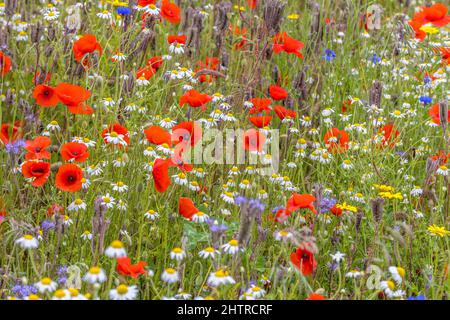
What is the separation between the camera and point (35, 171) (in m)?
3.01

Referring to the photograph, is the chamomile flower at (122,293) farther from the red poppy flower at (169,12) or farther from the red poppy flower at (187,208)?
the red poppy flower at (169,12)

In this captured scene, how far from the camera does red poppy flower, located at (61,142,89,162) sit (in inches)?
119

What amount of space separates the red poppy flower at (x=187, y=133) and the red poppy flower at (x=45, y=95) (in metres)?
0.59

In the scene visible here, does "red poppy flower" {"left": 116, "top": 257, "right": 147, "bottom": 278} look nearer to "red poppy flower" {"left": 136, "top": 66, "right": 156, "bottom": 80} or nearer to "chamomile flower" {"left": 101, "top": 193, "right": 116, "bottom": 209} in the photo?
"chamomile flower" {"left": 101, "top": 193, "right": 116, "bottom": 209}

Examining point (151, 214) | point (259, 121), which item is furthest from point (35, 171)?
point (259, 121)

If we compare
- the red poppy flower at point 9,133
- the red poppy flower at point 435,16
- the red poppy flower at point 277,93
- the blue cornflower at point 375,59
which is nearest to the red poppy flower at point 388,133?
the red poppy flower at point 277,93

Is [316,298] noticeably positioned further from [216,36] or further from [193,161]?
[216,36]

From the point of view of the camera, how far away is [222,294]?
239 centimetres

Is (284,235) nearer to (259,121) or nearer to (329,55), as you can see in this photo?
(259,121)

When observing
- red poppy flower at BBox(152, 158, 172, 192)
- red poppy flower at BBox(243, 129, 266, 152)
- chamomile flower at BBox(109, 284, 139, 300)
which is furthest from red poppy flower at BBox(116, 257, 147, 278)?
red poppy flower at BBox(243, 129, 266, 152)

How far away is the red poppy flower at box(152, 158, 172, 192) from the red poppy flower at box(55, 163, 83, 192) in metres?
0.28

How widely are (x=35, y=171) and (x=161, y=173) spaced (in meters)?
0.50

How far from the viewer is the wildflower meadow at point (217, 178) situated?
2652 mm

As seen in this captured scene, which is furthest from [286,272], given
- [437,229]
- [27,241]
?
[27,241]
